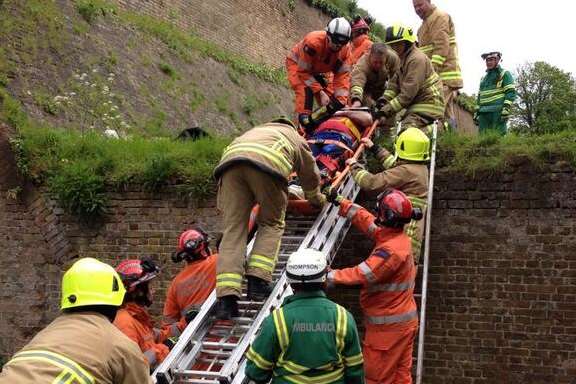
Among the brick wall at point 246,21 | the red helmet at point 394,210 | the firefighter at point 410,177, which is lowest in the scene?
the red helmet at point 394,210

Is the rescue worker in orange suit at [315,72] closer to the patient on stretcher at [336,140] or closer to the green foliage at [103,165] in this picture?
the patient on stretcher at [336,140]

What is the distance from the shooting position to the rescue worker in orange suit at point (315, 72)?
8.14 m

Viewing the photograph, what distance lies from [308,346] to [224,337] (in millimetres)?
1217

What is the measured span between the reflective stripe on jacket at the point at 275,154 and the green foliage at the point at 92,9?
9.35 meters

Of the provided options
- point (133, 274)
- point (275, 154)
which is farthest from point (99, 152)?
point (275, 154)

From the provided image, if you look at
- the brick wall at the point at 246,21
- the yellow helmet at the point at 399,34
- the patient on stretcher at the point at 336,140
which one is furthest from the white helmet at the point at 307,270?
the brick wall at the point at 246,21

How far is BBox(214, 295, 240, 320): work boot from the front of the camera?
509cm

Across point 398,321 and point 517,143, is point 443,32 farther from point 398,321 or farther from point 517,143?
point 398,321

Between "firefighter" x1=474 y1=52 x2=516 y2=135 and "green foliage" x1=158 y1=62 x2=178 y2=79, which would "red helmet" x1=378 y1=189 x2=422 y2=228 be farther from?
"green foliage" x1=158 y1=62 x2=178 y2=79

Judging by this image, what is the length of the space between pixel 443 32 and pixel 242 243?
5276 mm

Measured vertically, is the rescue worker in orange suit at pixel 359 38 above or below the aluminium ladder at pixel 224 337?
above

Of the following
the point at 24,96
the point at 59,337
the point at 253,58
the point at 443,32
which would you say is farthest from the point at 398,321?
the point at 253,58

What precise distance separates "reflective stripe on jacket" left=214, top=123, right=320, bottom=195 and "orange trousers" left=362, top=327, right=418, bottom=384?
140cm

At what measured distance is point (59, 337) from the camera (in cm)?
315
